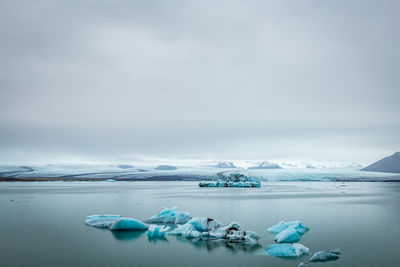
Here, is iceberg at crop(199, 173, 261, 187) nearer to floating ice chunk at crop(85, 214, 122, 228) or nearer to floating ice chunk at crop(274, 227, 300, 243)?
floating ice chunk at crop(85, 214, 122, 228)

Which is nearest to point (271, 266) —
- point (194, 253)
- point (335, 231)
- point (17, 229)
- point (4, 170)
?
point (194, 253)

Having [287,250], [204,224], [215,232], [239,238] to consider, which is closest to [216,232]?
[215,232]

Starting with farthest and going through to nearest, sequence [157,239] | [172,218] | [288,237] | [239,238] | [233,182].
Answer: [233,182]
[172,218]
[157,239]
[239,238]
[288,237]

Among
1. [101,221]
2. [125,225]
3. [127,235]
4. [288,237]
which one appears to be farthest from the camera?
[101,221]

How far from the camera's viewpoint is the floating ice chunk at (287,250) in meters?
6.07

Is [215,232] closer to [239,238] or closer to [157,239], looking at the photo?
[239,238]

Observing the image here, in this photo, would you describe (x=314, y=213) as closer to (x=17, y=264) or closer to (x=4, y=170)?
(x=17, y=264)

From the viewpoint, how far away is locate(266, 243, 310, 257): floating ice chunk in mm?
6066

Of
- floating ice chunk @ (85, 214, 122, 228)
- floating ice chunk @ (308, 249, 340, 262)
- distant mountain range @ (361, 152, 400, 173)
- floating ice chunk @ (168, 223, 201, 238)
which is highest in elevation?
distant mountain range @ (361, 152, 400, 173)

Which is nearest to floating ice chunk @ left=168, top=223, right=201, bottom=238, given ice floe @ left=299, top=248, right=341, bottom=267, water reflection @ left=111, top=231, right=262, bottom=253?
water reflection @ left=111, top=231, right=262, bottom=253

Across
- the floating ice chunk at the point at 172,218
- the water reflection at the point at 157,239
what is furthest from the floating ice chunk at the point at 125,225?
the floating ice chunk at the point at 172,218

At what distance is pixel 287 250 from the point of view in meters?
6.13

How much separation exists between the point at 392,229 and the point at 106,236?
7954 millimetres

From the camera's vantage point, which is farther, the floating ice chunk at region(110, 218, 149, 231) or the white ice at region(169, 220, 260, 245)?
the floating ice chunk at region(110, 218, 149, 231)
